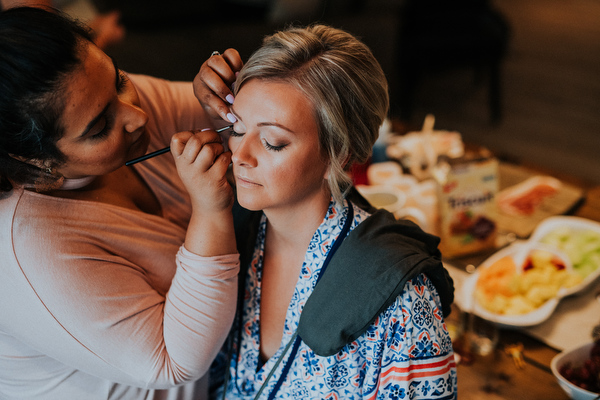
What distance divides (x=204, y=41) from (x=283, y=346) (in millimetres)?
3498

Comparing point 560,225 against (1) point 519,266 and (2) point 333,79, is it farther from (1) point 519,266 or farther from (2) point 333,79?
(2) point 333,79

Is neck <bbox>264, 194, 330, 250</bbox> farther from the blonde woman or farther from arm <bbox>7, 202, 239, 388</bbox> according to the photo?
arm <bbox>7, 202, 239, 388</bbox>

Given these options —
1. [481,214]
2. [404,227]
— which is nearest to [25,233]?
[404,227]

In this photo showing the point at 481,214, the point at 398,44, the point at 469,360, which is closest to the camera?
the point at 469,360

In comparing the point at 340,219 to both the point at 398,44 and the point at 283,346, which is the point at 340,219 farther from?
the point at 398,44

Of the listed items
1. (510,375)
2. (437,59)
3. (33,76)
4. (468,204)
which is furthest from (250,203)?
(437,59)

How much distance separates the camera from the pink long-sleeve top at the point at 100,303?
40.6 inches

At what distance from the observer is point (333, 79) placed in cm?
113

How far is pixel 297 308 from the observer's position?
4.23 feet

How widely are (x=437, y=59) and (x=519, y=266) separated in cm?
335

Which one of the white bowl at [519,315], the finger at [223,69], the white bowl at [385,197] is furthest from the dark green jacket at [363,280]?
the white bowl at [385,197]

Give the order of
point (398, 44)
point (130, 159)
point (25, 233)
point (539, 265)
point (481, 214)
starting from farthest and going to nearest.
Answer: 1. point (398, 44)
2. point (481, 214)
3. point (539, 265)
4. point (130, 159)
5. point (25, 233)

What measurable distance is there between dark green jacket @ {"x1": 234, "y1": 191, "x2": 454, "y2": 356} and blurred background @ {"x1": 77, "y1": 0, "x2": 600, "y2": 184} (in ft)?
9.38

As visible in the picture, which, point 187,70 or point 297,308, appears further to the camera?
point 187,70
